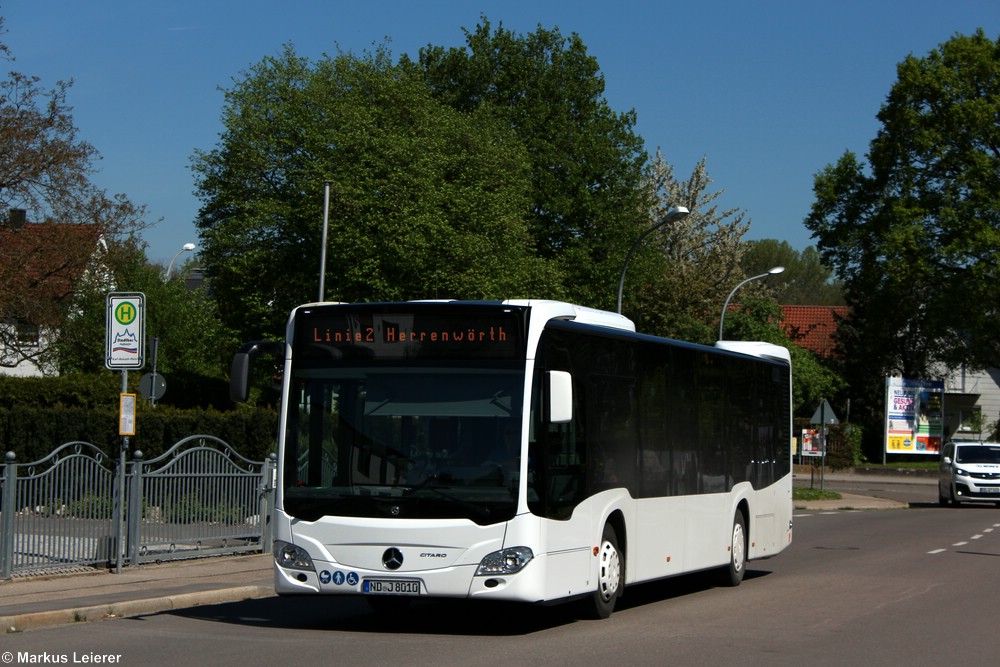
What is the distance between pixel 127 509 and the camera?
16719 millimetres

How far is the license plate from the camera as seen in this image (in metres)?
11.1

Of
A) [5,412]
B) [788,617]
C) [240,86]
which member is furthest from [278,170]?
[788,617]

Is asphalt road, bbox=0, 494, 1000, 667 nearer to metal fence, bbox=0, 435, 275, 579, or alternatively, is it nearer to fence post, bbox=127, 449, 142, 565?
metal fence, bbox=0, 435, 275, 579

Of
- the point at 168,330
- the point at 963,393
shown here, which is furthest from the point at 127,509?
the point at 963,393

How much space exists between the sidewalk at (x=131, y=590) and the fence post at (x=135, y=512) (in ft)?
0.71

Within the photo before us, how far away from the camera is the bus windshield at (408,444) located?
11.2 m

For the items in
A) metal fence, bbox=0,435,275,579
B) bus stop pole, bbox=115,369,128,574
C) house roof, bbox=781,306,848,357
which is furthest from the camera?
house roof, bbox=781,306,848,357

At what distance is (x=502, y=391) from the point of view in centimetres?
1137

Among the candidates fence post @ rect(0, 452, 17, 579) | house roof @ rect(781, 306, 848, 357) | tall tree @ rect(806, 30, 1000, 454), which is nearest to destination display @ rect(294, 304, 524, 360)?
fence post @ rect(0, 452, 17, 579)

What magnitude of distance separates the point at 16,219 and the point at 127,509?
61.1 ft

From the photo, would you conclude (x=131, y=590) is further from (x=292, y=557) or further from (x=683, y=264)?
(x=683, y=264)

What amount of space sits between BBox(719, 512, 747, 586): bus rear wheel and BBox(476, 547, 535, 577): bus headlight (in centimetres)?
603

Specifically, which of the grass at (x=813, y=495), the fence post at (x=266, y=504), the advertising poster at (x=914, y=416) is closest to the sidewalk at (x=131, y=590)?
the fence post at (x=266, y=504)

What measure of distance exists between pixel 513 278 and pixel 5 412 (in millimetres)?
19318
